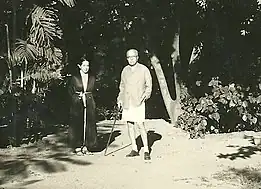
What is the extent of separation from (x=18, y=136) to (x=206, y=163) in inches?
178

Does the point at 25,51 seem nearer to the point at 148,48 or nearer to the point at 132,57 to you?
the point at 132,57

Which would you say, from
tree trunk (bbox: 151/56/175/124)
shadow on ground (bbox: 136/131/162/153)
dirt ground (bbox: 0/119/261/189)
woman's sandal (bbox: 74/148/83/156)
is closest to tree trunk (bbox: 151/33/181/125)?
tree trunk (bbox: 151/56/175/124)

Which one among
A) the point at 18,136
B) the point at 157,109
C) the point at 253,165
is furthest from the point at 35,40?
the point at 157,109

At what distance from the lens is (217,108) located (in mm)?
13203

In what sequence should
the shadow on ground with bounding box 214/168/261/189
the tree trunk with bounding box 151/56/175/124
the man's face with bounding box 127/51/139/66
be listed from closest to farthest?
the shadow on ground with bounding box 214/168/261/189 < the man's face with bounding box 127/51/139/66 < the tree trunk with bounding box 151/56/175/124

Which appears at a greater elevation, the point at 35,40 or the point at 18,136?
the point at 35,40

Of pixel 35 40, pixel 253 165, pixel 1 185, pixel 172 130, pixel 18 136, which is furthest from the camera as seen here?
pixel 172 130

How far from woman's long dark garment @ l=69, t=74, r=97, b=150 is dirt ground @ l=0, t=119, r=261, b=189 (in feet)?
1.05

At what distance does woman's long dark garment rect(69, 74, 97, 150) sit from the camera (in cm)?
1061

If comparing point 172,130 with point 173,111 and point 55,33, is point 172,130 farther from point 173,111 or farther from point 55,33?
point 55,33

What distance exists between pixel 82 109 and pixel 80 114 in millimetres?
118

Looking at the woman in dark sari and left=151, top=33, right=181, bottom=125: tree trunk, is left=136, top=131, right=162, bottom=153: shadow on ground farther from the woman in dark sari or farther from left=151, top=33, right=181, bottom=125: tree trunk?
left=151, top=33, right=181, bottom=125: tree trunk

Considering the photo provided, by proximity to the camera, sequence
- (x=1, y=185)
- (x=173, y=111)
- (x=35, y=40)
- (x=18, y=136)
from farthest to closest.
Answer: (x=173, y=111) → (x=18, y=136) → (x=35, y=40) → (x=1, y=185)

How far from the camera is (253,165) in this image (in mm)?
9609
